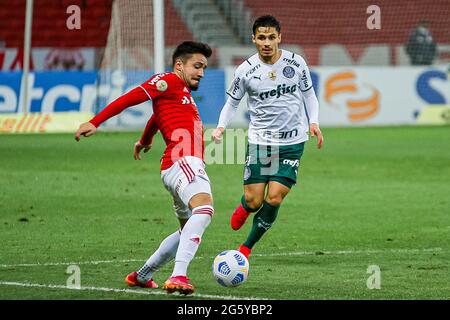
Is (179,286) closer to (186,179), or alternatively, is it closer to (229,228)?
(186,179)

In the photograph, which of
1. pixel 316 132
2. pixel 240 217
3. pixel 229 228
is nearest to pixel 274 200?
pixel 240 217

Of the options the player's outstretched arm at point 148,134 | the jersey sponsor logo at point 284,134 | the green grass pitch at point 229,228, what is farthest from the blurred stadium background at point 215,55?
the player's outstretched arm at point 148,134

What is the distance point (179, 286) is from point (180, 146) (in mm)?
1179

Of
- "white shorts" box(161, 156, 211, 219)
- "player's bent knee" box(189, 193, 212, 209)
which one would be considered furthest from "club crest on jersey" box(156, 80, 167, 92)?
"player's bent knee" box(189, 193, 212, 209)

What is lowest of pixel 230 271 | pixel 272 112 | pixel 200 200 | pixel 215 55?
pixel 230 271

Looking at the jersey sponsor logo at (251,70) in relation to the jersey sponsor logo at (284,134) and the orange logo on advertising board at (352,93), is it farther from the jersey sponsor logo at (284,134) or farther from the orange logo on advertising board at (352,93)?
the orange logo on advertising board at (352,93)

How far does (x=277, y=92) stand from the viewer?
1023 cm

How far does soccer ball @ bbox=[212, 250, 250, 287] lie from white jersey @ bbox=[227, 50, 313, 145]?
2120 mm

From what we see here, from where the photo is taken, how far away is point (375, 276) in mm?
8992

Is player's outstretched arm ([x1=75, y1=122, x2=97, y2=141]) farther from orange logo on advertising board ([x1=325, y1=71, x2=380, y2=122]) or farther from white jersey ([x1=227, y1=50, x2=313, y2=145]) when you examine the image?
orange logo on advertising board ([x1=325, y1=71, x2=380, y2=122])

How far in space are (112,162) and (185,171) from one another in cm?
1177

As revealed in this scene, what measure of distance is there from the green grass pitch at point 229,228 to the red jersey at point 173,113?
1068 mm

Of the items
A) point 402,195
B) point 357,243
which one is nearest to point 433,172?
point 402,195
